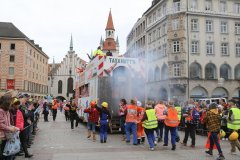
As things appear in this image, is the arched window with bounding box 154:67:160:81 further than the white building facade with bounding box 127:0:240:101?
Yes

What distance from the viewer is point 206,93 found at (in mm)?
39438

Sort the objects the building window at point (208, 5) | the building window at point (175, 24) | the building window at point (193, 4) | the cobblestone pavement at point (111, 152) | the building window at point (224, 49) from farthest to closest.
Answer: the building window at point (208, 5) < the building window at point (224, 49) < the building window at point (193, 4) < the building window at point (175, 24) < the cobblestone pavement at point (111, 152)

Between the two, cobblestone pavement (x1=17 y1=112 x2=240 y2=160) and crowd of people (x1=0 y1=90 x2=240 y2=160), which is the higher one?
crowd of people (x1=0 y1=90 x2=240 y2=160)

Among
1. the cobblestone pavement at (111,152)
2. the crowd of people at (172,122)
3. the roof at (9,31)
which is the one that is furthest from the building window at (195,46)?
the roof at (9,31)

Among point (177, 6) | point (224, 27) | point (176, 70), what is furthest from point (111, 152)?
point (224, 27)

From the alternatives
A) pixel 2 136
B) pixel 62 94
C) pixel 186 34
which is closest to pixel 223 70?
pixel 186 34

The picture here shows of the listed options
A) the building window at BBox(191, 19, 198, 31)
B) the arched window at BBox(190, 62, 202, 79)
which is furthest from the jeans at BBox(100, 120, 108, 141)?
the building window at BBox(191, 19, 198, 31)

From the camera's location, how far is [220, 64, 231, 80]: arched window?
40.5 metres

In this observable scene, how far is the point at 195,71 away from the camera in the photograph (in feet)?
130

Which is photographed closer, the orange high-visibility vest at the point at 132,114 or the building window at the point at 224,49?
the orange high-visibility vest at the point at 132,114

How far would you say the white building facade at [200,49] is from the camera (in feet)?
129

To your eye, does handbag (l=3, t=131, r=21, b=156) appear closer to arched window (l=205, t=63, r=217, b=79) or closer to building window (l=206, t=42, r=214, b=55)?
arched window (l=205, t=63, r=217, b=79)

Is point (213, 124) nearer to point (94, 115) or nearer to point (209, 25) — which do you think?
point (94, 115)

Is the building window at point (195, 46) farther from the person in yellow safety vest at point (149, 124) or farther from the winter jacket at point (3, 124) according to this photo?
the winter jacket at point (3, 124)
